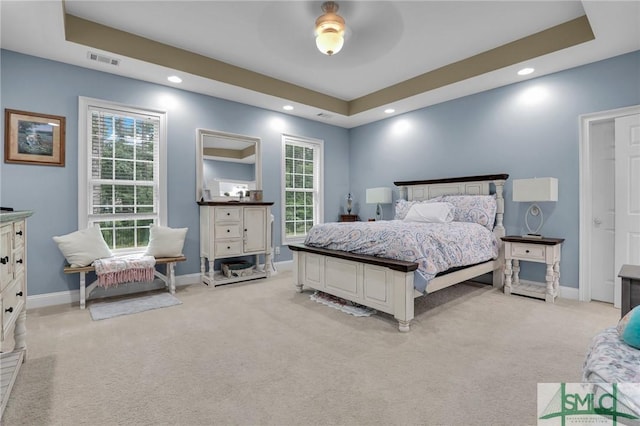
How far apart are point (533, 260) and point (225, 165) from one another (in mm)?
4194

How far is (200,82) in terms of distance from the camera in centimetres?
404

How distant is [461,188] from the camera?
4.54 metres

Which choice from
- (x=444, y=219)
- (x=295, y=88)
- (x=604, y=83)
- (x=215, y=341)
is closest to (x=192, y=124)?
(x=295, y=88)

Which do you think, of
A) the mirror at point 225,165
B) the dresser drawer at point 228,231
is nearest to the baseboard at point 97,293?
the dresser drawer at point 228,231

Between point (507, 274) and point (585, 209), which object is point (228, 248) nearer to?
point (507, 274)

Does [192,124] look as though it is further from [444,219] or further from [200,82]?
[444,219]

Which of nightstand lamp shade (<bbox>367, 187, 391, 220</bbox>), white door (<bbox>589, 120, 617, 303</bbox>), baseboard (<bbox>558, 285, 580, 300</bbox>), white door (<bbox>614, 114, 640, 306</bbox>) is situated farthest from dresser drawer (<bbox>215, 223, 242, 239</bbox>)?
white door (<bbox>614, 114, 640, 306</bbox>)

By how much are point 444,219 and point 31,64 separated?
4957 mm

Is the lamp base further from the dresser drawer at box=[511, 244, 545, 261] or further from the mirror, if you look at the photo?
the mirror

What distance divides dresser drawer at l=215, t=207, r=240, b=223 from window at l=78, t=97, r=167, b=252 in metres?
0.69

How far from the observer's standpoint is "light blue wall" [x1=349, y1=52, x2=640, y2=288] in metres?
3.47

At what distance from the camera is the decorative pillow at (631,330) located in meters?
1.24

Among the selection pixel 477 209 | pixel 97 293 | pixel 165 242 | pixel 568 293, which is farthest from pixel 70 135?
pixel 568 293

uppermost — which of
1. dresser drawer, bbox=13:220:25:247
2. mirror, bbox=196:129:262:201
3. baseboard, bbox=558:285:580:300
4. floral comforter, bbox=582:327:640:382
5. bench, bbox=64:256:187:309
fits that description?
mirror, bbox=196:129:262:201
